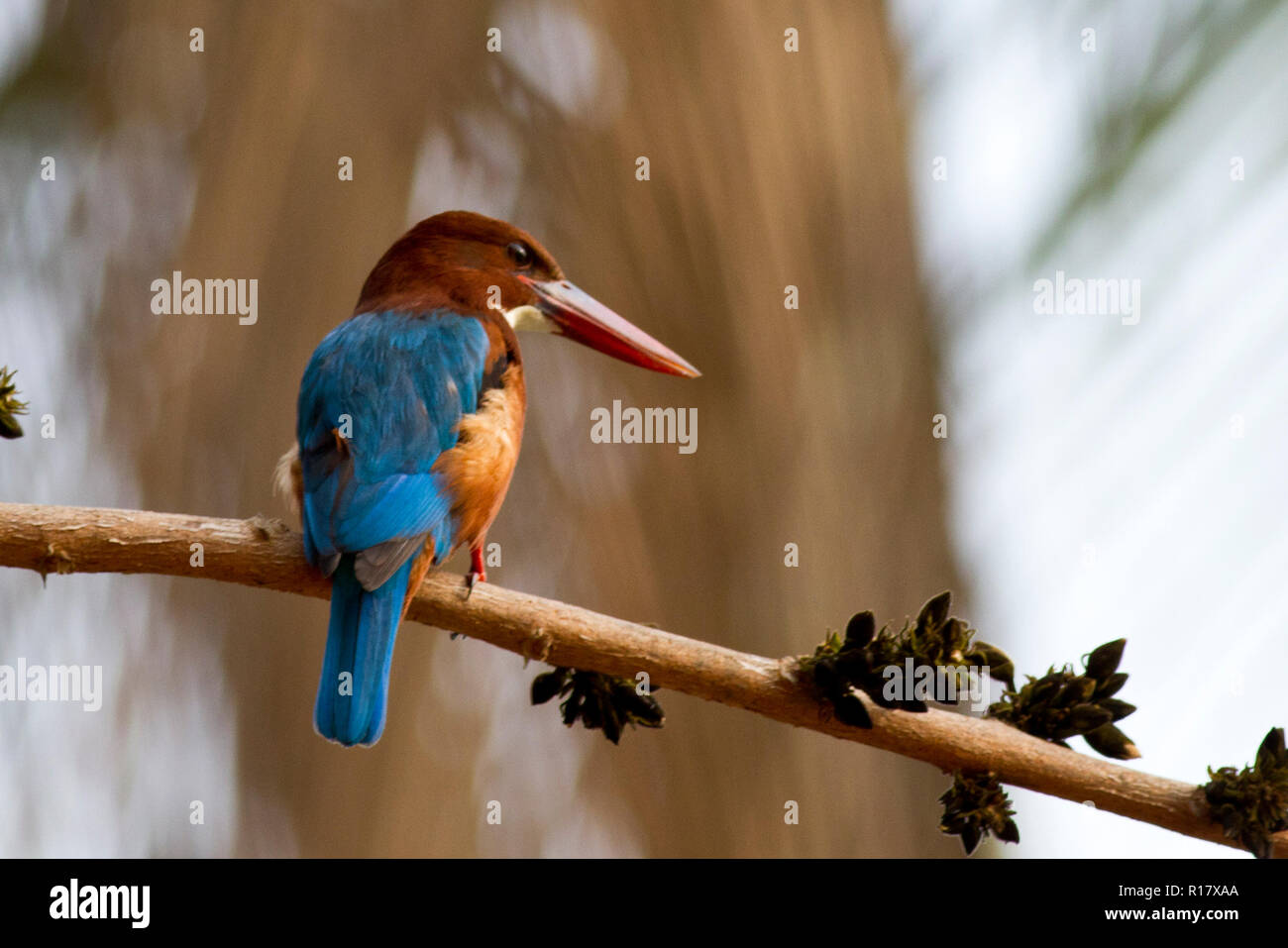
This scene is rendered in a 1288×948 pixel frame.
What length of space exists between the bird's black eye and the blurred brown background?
625mm

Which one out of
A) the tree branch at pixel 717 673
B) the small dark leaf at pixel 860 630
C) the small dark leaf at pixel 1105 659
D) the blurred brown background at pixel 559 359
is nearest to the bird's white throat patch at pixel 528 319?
the blurred brown background at pixel 559 359

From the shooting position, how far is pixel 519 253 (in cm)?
267

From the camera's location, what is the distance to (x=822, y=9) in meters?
3.60

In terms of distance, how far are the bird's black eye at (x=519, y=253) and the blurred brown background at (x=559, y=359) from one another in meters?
0.62

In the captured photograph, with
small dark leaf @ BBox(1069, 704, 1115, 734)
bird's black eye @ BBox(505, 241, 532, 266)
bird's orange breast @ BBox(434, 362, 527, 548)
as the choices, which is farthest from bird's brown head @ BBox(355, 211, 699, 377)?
small dark leaf @ BBox(1069, 704, 1115, 734)

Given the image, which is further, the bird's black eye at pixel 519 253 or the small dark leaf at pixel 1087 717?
the bird's black eye at pixel 519 253

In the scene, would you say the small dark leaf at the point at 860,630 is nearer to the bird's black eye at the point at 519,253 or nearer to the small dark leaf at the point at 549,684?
the small dark leaf at the point at 549,684

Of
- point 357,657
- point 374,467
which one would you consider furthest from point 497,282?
point 357,657

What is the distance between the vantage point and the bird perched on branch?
186 cm

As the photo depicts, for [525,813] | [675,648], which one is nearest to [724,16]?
[525,813]

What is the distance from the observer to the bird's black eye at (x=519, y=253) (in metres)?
2.67

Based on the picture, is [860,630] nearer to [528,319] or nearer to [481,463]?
[481,463]

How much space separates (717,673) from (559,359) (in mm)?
1812

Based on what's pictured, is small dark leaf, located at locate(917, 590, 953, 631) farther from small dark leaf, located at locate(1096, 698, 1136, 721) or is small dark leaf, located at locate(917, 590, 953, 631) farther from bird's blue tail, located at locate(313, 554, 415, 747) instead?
bird's blue tail, located at locate(313, 554, 415, 747)
